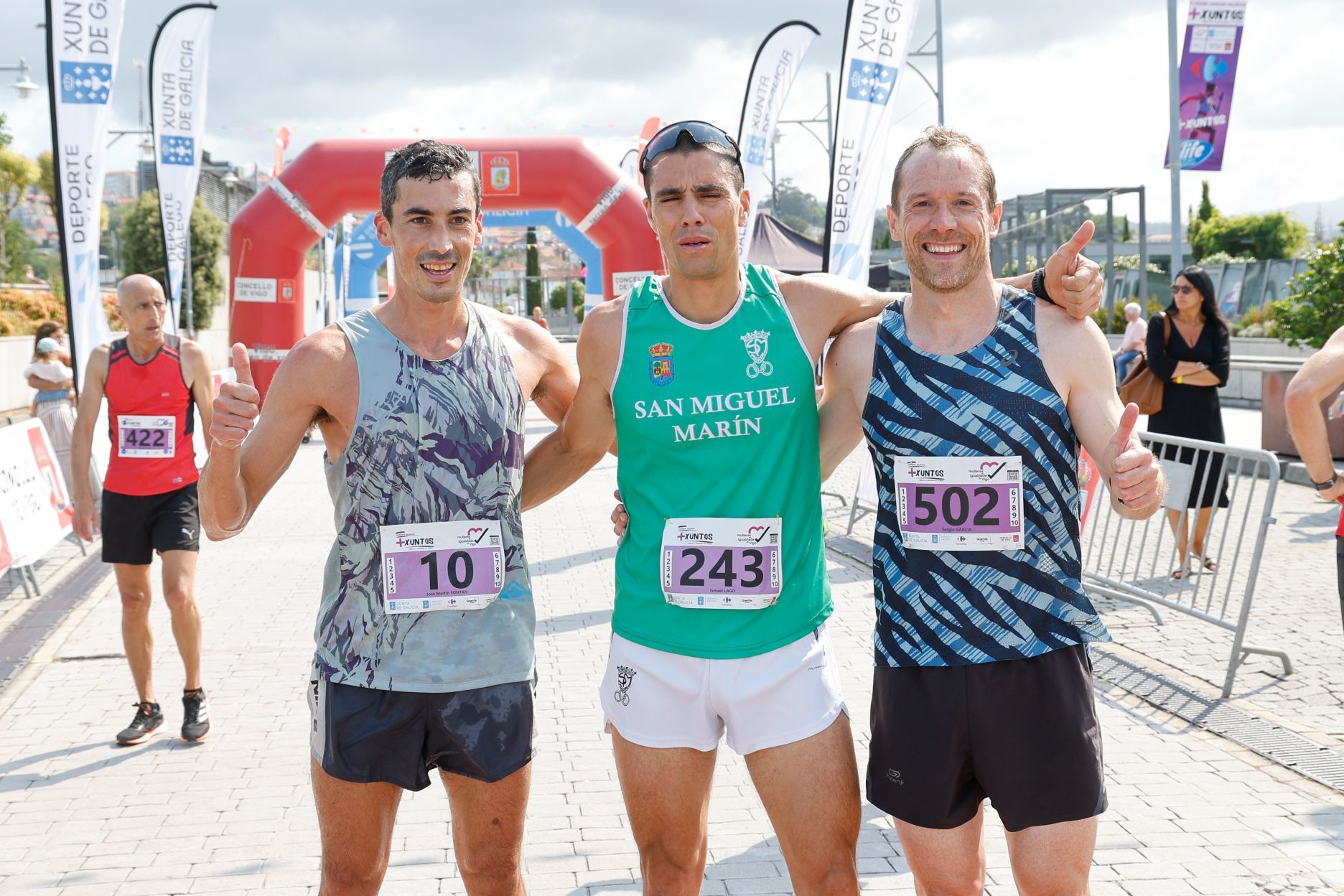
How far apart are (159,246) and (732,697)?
46.7 metres

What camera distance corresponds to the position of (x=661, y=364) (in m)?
2.88

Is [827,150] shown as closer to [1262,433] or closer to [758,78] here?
[758,78]

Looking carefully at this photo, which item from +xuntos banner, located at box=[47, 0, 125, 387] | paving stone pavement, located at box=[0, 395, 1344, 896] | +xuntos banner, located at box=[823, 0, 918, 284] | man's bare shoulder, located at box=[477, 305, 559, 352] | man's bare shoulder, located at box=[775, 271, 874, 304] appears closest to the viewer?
man's bare shoulder, located at box=[775, 271, 874, 304]

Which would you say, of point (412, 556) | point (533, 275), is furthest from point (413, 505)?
point (533, 275)

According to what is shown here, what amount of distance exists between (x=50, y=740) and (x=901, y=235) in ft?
14.7

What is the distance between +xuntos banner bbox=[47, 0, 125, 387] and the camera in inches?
344

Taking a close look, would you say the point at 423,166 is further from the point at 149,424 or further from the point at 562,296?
the point at 562,296

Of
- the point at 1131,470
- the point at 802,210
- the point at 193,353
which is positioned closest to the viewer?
the point at 1131,470

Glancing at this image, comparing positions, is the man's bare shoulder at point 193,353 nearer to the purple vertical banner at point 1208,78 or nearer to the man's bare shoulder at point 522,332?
the man's bare shoulder at point 522,332

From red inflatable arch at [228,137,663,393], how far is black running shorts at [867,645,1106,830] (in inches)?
580

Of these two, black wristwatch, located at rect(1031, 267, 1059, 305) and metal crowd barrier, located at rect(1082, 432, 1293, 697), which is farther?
metal crowd barrier, located at rect(1082, 432, 1293, 697)

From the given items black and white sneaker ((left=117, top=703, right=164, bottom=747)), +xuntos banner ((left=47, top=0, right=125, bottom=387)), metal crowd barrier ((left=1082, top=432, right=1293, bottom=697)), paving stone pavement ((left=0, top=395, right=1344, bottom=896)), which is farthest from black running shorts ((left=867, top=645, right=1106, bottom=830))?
+xuntos banner ((left=47, top=0, right=125, bottom=387))

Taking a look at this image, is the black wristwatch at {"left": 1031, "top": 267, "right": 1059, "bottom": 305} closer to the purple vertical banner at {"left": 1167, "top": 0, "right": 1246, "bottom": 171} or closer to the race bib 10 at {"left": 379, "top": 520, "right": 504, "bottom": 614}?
the race bib 10 at {"left": 379, "top": 520, "right": 504, "bottom": 614}

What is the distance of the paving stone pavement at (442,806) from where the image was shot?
151 inches
